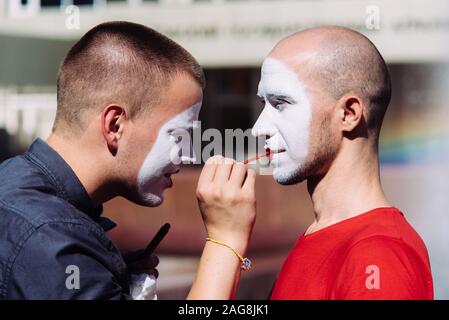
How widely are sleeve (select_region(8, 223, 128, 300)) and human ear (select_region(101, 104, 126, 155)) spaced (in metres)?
0.37

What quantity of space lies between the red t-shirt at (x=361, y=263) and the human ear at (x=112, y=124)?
0.64m

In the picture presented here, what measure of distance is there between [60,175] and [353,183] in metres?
0.86

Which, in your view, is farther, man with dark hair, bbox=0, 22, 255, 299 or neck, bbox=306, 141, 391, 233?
neck, bbox=306, 141, 391, 233

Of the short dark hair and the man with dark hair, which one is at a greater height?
the short dark hair

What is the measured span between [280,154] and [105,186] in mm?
546

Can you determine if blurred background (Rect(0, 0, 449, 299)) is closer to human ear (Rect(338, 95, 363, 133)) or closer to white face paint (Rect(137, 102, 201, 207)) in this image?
white face paint (Rect(137, 102, 201, 207))

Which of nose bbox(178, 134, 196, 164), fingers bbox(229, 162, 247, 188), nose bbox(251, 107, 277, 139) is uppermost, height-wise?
nose bbox(251, 107, 277, 139)

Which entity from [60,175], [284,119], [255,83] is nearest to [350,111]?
[284,119]

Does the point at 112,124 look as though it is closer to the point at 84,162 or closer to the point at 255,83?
the point at 84,162

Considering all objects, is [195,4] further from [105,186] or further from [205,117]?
[105,186]

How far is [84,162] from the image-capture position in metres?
2.07

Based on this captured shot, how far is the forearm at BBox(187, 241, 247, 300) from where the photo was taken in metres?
1.83

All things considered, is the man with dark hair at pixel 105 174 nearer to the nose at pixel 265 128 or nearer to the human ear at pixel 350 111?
the nose at pixel 265 128

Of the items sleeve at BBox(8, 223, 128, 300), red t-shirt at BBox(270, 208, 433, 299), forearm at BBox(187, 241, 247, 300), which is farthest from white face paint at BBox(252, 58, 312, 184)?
sleeve at BBox(8, 223, 128, 300)
